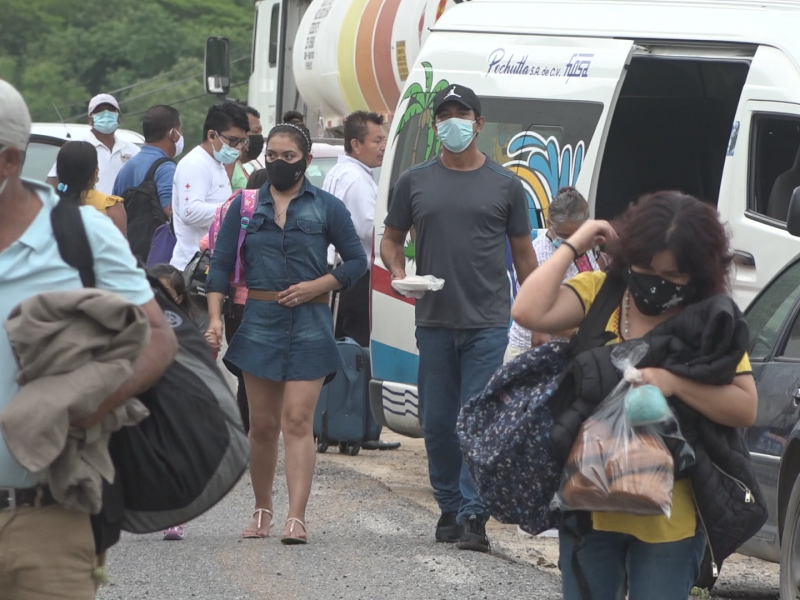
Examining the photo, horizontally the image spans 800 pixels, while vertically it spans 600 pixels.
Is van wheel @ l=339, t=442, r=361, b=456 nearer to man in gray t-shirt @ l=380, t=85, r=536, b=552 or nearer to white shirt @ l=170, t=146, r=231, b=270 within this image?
white shirt @ l=170, t=146, r=231, b=270

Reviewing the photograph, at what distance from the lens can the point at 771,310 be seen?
260 inches

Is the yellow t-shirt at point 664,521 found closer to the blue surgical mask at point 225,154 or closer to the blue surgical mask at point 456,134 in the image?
the blue surgical mask at point 456,134

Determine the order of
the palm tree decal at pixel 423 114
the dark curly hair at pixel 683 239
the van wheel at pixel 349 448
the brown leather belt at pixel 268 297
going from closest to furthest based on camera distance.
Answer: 1. the dark curly hair at pixel 683 239
2. the brown leather belt at pixel 268 297
3. the palm tree decal at pixel 423 114
4. the van wheel at pixel 349 448

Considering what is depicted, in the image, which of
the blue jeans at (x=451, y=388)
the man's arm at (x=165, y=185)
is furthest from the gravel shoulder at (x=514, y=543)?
the man's arm at (x=165, y=185)

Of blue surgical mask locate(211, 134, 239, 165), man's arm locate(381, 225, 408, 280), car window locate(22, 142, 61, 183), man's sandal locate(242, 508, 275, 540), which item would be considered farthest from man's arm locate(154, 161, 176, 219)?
man's sandal locate(242, 508, 275, 540)

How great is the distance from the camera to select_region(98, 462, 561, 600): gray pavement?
6.14 meters

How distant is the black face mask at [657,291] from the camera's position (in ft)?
12.5

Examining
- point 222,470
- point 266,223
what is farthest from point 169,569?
point 222,470

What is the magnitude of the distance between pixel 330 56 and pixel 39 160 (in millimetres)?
3472

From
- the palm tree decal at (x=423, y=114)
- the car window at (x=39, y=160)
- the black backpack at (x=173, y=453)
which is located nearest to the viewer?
the black backpack at (x=173, y=453)

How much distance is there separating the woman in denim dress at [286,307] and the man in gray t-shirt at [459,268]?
351 mm

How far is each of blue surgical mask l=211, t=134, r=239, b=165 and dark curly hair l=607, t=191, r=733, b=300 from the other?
5.58m

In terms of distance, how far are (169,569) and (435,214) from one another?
6.29 ft

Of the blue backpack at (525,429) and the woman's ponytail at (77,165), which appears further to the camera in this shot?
the woman's ponytail at (77,165)
